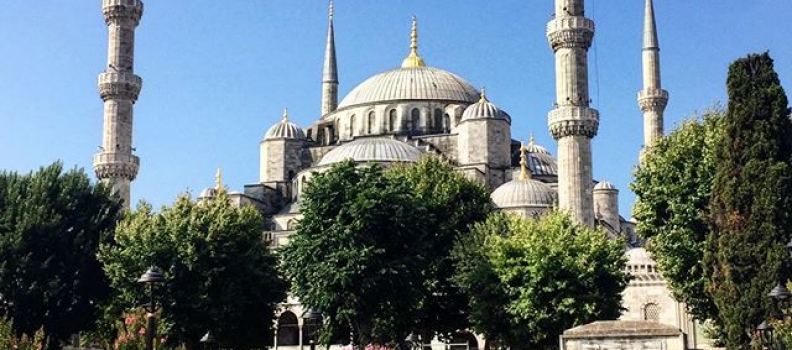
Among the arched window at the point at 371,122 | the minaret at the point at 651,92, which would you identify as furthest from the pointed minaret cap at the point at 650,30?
the arched window at the point at 371,122

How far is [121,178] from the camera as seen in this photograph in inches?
1508

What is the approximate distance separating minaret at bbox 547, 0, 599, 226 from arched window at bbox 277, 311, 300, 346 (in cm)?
1366

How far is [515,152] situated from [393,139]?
21.6ft

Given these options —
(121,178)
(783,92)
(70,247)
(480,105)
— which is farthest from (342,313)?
(480,105)

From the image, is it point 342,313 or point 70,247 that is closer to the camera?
point 342,313

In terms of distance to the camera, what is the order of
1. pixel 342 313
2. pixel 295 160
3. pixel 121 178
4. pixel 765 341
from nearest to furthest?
pixel 765 341
pixel 342 313
pixel 121 178
pixel 295 160

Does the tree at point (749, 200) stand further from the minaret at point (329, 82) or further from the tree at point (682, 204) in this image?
the minaret at point (329, 82)

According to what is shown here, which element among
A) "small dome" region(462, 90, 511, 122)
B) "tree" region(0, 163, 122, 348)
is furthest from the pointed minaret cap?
"tree" region(0, 163, 122, 348)

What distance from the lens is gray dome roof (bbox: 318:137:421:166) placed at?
45344 mm

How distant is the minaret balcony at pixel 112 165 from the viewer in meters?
38.0

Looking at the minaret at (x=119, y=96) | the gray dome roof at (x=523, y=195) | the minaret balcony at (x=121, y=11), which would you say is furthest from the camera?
the gray dome roof at (x=523, y=195)

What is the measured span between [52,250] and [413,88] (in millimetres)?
28032

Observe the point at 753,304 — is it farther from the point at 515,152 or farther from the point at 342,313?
the point at 515,152

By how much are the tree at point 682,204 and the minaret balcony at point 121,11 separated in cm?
2052
